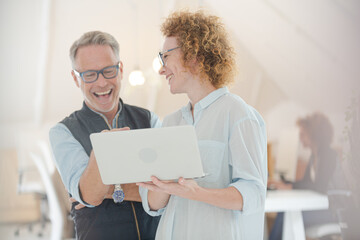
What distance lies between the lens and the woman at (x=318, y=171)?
426cm

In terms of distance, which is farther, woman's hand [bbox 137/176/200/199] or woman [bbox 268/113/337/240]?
woman [bbox 268/113/337/240]

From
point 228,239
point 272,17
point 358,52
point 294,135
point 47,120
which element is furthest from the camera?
point 47,120

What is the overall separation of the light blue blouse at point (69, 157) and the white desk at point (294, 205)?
2026mm

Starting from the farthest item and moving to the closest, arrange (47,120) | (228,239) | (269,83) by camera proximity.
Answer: (47,120)
(269,83)
(228,239)

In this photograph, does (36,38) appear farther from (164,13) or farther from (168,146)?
(168,146)

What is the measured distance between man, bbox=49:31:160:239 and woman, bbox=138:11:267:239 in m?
0.27

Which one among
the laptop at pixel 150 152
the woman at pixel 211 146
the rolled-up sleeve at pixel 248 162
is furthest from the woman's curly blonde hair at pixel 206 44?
the laptop at pixel 150 152

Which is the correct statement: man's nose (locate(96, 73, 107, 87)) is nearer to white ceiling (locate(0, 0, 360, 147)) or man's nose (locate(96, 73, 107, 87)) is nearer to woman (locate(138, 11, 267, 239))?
woman (locate(138, 11, 267, 239))

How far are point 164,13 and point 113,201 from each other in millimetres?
4574

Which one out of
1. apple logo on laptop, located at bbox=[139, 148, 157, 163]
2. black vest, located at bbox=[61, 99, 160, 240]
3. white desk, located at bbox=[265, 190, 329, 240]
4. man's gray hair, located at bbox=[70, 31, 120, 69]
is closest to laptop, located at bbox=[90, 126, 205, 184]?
apple logo on laptop, located at bbox=[139, 148, 157, 163]

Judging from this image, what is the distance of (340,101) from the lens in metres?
4.26

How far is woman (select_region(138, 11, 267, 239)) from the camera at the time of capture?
51.9 inches

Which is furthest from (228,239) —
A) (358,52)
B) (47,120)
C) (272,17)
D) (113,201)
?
(47,120)

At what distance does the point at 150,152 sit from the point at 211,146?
9.9 inches
